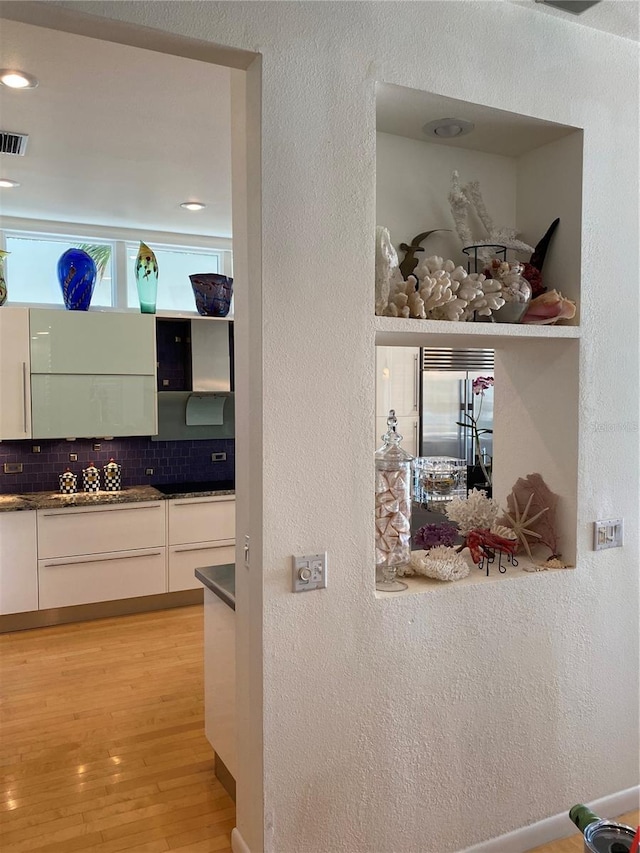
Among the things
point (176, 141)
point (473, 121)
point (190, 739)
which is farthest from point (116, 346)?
point (473, 121)

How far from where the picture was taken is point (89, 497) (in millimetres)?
4594

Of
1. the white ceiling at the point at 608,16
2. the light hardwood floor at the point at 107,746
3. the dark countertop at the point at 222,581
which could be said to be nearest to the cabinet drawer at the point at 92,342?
the light hardwood floor at the point at 107,746

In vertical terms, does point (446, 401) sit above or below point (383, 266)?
below

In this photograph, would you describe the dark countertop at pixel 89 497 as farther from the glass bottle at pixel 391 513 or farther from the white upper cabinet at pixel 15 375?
the glass bottle at pixel 391 513

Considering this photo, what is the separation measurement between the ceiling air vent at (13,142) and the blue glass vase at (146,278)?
4.59ft

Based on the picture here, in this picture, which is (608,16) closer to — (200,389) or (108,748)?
(108,748)

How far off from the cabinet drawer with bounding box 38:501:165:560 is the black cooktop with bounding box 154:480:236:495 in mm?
232

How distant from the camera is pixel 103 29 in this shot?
1649 mm

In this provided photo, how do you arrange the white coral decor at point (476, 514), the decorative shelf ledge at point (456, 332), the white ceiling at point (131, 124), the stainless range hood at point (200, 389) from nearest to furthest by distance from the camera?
the decorative shelf ledge at point (456, 332) → the white ceiling at point (131, 124) → the white coral decor at point (476, 514) → the stainless range hood at point (200, 389)

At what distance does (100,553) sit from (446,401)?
322cm

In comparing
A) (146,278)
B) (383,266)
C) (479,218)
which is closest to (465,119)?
(479,218)

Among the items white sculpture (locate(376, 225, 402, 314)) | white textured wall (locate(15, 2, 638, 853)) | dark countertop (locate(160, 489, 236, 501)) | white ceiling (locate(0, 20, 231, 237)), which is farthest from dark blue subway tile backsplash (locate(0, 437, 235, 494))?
white sculpture (locate(376, 225, 402, 314))

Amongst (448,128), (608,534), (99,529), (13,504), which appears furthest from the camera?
(99,529)

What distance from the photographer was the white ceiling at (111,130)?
2.44 m
